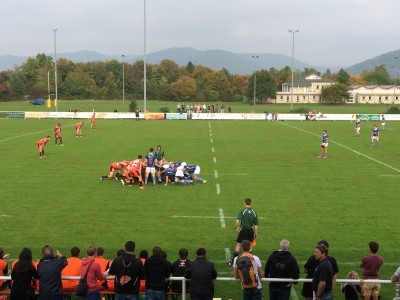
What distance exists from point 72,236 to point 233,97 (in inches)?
4993

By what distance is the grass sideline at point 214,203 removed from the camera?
531 inches

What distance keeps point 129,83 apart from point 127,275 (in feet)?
441

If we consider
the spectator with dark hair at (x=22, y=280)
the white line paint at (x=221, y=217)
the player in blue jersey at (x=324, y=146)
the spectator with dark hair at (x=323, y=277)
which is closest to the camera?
the spectator with dark hair at (x=323, y=277)

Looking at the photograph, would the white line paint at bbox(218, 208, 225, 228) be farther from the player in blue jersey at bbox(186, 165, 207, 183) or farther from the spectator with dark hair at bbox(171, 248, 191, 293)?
the spectator with dark hair at bbox(171, 248, 191, 293)

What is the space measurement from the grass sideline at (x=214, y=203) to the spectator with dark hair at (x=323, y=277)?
2.42 meters

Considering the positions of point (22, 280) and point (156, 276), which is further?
point (156, 276)

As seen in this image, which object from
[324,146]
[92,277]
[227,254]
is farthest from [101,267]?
[324,146]

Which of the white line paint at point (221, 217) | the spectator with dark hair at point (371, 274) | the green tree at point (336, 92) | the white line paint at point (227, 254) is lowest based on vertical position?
the white line paint at point (227, 254)

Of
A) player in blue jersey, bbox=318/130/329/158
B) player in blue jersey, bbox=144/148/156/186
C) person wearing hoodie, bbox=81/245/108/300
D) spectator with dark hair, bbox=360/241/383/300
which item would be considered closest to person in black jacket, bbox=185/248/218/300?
person wearing hoodie, bbox=81/245/108/300

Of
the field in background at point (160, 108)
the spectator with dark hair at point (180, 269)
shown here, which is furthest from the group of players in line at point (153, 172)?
the field in background at point (160, 108)

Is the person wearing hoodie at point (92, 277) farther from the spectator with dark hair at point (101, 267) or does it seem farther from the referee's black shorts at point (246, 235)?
the referee's black shorts at point (246, 235)

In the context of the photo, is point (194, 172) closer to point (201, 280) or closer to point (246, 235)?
point (246, 235)

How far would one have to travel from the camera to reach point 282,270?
8.21 m

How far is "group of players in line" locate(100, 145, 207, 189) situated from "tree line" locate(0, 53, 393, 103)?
103 metres
